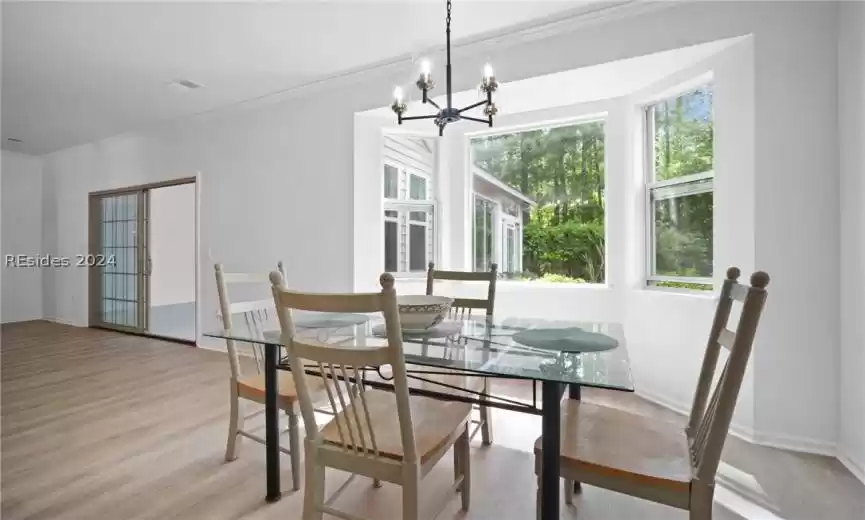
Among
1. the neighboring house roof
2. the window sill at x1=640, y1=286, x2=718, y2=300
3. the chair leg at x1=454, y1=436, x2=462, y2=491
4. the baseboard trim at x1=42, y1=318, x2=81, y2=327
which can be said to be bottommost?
the baseboard trim at x1=42, y1=318, x2=81, y2=327

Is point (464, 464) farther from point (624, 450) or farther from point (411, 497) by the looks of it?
point (624, 450)

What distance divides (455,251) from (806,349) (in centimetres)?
258

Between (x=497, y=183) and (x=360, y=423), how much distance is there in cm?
304

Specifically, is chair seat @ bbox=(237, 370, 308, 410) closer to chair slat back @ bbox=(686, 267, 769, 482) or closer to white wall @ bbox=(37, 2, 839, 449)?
chair slat back @ bbox=(686, 267, 769, 482)

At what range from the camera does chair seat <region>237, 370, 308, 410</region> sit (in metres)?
1.92

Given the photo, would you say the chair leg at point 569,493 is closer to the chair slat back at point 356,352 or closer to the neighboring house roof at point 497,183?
the chair slat back at point 356,352

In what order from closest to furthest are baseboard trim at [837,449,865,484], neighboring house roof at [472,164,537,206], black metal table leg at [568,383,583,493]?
black metal table leg at [568,383,583,493], baseboard trim at [837,449,865,484], neighboring house roof at [472,164,537,206]

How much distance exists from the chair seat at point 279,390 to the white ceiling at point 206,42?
2283mm

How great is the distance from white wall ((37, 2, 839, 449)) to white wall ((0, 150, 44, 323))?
3019 mm

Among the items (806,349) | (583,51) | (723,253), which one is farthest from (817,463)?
(583,51)

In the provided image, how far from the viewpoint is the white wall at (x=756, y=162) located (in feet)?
7.41

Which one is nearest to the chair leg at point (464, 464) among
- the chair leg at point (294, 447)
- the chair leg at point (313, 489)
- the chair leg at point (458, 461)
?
the chair leg at point (458, 461)

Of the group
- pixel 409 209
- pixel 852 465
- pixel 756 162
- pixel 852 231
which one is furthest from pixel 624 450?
pixel 409 209

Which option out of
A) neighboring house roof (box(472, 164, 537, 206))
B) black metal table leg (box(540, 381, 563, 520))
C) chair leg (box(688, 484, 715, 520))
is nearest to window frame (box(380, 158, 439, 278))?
neighboring house roof (box(472, 164, 537, 206))
